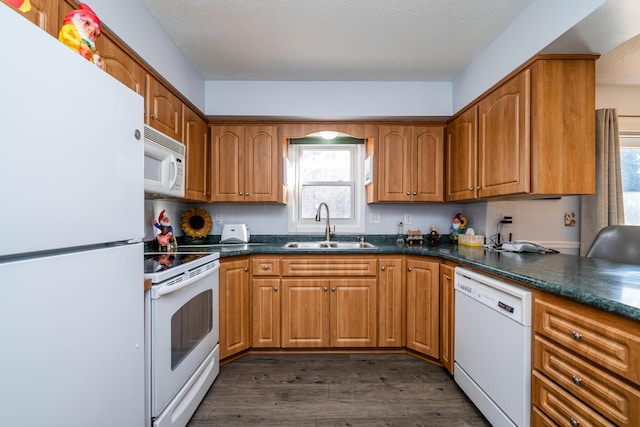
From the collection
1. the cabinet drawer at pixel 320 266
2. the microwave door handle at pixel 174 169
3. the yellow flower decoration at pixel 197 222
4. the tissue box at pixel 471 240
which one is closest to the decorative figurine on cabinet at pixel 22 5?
the microwave door handle at pixel 174 169

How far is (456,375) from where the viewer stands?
6.26 feet

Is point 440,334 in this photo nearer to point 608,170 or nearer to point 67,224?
point 608,170

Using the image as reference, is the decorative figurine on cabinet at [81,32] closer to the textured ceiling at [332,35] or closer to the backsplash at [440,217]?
the textured ceiling at [332,35]

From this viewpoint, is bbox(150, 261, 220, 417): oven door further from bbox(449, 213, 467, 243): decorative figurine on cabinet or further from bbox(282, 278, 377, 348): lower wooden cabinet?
bbox(449, 213, 467, 243): decorative figurine on cabinet

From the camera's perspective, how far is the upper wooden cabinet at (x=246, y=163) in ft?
8.62

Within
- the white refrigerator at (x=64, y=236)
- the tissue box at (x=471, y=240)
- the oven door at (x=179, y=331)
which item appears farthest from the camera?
the tissue box at (x=471, y=240)

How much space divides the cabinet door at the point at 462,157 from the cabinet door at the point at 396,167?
14.5 inches

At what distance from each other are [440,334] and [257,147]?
2.22m

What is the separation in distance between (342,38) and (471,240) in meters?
1.95

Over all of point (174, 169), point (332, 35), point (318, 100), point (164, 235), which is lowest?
point (164, 235)

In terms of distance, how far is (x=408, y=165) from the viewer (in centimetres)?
266

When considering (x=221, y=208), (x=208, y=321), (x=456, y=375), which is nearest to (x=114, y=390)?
(x=208, y=321)

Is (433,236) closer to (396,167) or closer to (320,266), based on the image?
(396,167)

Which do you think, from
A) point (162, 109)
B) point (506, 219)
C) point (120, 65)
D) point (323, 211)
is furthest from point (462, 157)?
point (120, 65)
